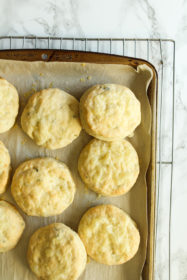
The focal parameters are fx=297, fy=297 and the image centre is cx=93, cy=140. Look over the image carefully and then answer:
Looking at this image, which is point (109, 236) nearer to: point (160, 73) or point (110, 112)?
point (110, 112)

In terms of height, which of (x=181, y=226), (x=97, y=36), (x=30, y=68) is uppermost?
(x=97, y=36)

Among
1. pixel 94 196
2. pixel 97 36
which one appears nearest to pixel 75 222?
pixel 94 196

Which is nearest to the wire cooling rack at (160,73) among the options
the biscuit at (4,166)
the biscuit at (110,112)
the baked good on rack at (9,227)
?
the biscuit at (110,112)

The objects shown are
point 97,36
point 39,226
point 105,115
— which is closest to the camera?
point 105,115

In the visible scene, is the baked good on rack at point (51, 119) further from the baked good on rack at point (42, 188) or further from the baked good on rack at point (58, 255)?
the baked good on rack at point (58, 255)

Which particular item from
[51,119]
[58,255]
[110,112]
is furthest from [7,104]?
[58,255]

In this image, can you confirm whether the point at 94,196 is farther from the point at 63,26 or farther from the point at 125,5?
the point at 125,5
